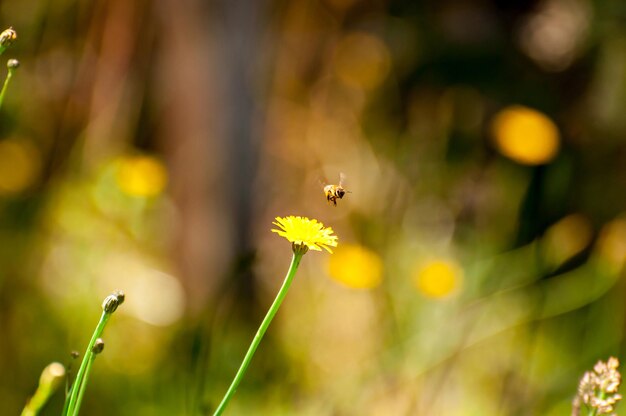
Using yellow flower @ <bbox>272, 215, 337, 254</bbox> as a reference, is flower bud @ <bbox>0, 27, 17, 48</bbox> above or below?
above

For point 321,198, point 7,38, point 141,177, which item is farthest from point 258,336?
point 321,198

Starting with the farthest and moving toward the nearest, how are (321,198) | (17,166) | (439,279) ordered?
(321,198) → (17,166) → (439,279)

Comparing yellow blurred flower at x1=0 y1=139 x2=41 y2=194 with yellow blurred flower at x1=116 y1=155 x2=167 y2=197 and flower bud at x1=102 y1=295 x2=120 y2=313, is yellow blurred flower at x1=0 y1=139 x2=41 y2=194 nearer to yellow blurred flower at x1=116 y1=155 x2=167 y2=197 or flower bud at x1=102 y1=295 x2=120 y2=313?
yellow blurred flower at x1=116 y1=155 x2=167 y2=197

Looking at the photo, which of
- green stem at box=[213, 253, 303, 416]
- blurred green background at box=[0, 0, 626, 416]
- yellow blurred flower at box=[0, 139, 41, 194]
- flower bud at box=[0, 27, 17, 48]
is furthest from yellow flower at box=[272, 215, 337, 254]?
yellow blurred flower at box=[0, 139, 41, 194]

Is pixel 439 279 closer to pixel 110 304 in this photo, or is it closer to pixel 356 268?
pixel 356 268

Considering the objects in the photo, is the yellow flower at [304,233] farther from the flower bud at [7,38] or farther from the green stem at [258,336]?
the flower bud at [7,38]

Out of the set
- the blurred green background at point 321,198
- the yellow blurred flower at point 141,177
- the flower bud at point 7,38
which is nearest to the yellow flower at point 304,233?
the flower bud at point 7,38

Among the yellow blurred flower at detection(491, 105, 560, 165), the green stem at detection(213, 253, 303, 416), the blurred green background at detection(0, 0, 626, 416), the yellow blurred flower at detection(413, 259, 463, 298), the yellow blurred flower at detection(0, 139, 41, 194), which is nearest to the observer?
the green stem at detection(213, 253, 303, 416)

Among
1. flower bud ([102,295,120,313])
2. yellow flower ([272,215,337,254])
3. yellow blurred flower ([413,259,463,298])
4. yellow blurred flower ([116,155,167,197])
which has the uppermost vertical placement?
yellow blurred flower ([116,155,167,197])
